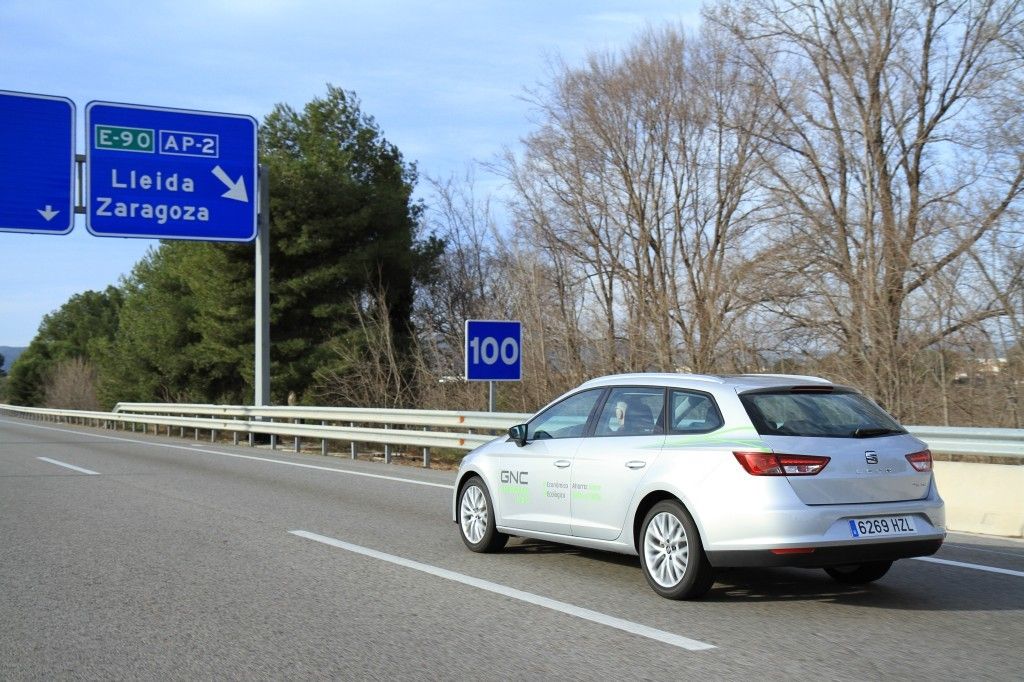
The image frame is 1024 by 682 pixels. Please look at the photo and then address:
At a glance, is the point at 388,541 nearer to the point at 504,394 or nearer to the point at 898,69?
the point at 504,394

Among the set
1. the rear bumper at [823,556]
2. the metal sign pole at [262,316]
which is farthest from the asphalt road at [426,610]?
the metal sign pole at [262,316]

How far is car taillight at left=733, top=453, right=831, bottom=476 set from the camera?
6.49 meters

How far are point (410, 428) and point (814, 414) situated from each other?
15207 millimetres

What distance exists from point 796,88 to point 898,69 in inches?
86.7

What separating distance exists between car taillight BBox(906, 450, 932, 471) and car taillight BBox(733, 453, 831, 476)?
0.71 m

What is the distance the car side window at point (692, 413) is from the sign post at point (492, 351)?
915 cm

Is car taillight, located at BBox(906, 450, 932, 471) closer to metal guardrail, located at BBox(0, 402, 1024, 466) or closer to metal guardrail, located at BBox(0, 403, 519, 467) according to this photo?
metal guardrail, located at BBox(0, 402, 1024, 466)

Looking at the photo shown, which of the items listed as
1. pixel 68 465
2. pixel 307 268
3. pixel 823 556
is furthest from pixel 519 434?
pixel 307 268

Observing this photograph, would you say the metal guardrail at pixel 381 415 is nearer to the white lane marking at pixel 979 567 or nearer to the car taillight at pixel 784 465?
the white lane marking at pixel 979 567

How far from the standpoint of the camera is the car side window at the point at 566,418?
819cm

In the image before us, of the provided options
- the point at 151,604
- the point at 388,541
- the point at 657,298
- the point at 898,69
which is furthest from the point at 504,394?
the point at 151,604

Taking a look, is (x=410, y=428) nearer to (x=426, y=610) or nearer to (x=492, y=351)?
(x=492, y=351)

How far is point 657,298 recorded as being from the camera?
78.0 feet

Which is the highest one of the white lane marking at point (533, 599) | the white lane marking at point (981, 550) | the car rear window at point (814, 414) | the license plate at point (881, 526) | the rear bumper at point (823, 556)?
the car rear window at point (814, 414)
